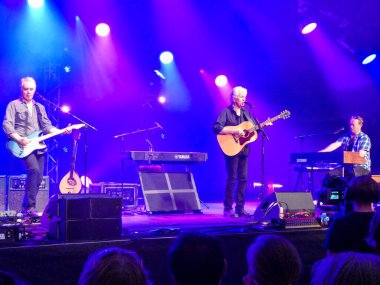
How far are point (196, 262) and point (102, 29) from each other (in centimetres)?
1084

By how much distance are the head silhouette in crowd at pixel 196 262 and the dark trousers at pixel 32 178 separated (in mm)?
5344

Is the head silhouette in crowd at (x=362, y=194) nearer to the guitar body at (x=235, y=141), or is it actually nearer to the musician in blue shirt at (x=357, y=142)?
the guitar body at (x=235, y=141)

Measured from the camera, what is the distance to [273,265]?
7.88ft

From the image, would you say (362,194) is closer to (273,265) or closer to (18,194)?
(273,265)

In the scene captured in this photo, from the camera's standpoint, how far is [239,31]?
11.7 metres

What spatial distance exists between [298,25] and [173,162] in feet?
14.2

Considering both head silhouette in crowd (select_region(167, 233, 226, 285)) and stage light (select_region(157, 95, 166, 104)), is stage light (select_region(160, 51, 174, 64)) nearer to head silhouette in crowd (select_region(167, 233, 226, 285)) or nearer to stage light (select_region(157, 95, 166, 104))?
stage light (select_region(157, 95, 166, 104))

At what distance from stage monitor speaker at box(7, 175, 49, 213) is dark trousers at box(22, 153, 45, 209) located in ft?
5.43

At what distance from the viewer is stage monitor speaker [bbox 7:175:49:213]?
8773 mm

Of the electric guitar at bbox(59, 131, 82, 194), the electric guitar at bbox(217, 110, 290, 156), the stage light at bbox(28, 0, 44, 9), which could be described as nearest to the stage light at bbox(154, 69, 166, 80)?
the stage light at bbox(28, 0, 44, 9)

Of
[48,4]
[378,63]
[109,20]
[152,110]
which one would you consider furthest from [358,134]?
[48,4]

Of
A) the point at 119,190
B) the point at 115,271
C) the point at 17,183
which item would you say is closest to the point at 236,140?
the point at 119,190

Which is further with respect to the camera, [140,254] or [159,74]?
[159,74]

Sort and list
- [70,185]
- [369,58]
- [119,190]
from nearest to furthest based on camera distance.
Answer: [70,185] → [119,190] → [369,58]
